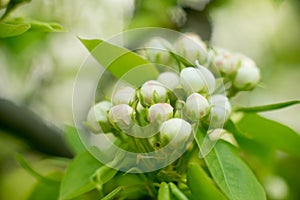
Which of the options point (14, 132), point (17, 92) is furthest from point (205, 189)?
point (17, 92)

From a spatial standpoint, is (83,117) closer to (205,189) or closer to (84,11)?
(205,189)

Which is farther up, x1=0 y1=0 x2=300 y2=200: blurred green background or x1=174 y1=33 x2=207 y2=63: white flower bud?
x1=174 y1=33 x2=207 y2=63: white flower bud

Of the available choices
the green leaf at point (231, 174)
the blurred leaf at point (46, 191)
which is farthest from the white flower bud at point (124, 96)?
the blurred leaf at point (46, 191)

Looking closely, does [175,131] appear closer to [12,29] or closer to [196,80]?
[196,80]

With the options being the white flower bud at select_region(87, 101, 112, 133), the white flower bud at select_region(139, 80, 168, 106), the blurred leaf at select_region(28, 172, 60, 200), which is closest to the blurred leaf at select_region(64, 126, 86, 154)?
the blurred leaf at select_region(28, 172, 60, 200)

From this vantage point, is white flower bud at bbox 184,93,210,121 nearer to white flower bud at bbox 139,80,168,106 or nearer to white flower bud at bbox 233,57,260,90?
white flower bud at bbox 139,80,168,106

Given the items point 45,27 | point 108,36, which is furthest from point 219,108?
point 108,36
